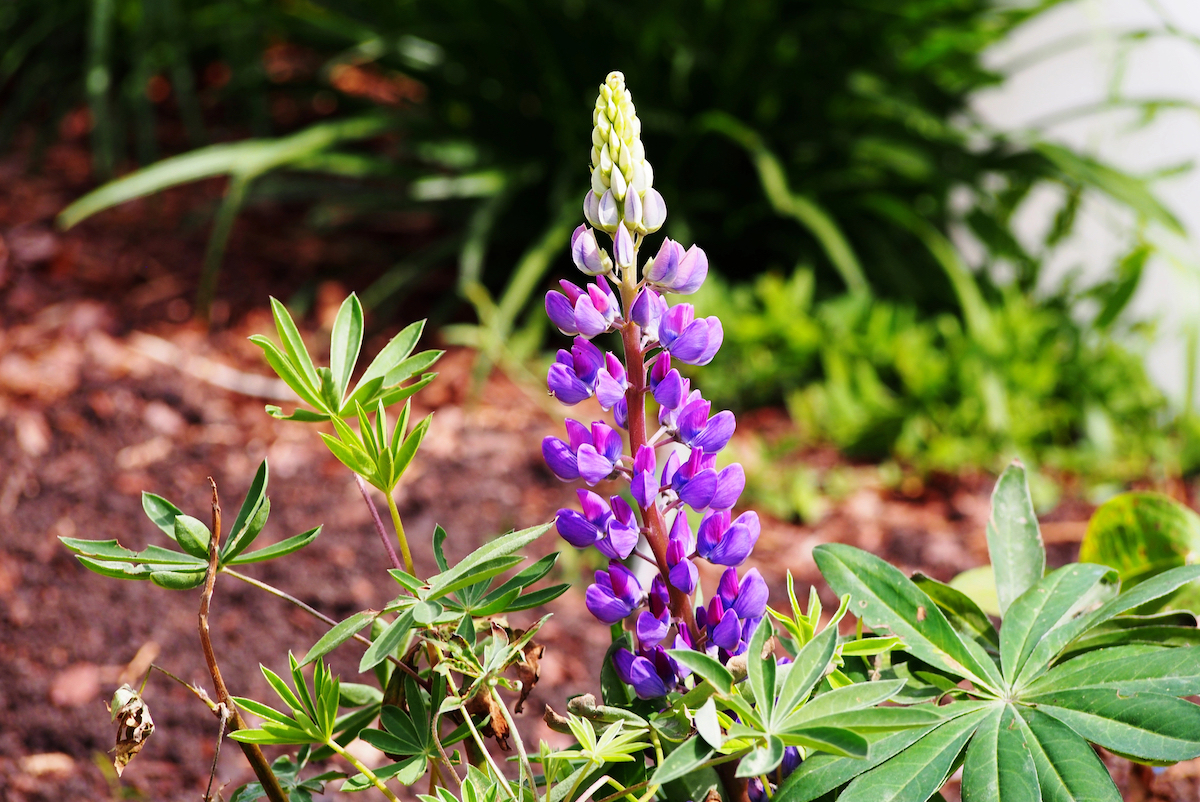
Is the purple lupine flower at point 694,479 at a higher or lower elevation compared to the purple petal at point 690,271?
lower

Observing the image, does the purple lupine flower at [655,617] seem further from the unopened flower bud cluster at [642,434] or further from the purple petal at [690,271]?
the purple petal at [690,271]

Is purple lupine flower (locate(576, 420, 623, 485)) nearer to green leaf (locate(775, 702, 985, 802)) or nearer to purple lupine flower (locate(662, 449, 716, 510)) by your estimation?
purple lupine flower (locate(662, 449, 716, 510))

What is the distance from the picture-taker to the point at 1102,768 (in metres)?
0.65

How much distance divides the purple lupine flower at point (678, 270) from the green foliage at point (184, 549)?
0.30 metres

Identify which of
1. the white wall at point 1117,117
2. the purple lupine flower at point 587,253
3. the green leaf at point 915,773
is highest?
the white wall at point 1117,117

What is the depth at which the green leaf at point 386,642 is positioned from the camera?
2.00 ft

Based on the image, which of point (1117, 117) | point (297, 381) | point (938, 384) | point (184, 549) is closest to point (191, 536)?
point (184, 549)

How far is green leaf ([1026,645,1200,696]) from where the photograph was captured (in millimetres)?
681

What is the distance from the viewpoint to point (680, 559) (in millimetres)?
698

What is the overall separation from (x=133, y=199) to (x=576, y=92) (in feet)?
4.98

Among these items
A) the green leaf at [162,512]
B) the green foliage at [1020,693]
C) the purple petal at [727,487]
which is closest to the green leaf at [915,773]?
the green foliage at [1020,693]

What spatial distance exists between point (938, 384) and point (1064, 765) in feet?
5.52

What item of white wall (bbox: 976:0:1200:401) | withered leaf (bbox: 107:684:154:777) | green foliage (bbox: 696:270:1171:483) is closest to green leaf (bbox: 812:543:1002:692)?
withered leaf (bbox: 107:684:154:777)

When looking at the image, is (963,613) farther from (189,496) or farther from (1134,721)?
(189,496)
